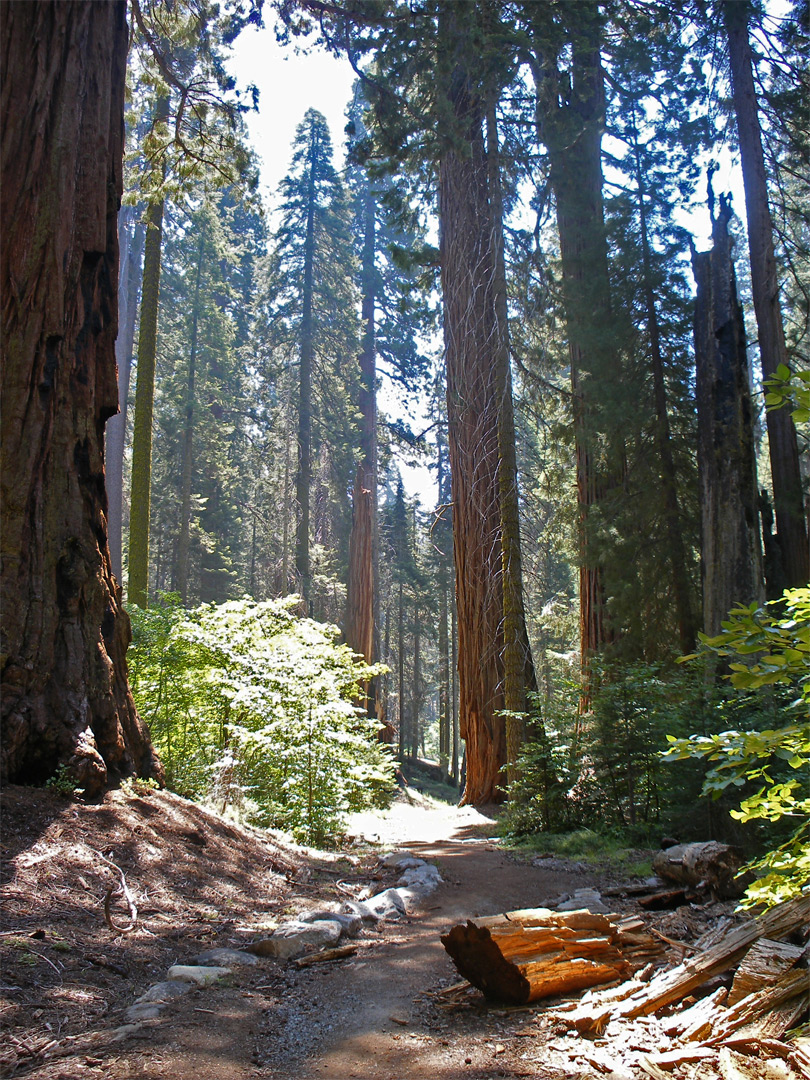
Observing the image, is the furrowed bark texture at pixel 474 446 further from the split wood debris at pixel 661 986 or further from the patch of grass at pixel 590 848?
the split wood debris at pixel 661 986

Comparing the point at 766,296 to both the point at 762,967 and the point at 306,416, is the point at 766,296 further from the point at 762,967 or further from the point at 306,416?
the point at 306,416

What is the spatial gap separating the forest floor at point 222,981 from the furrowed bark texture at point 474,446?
487 centimetres

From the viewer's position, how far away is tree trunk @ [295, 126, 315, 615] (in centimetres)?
2337

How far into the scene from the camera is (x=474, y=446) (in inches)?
419

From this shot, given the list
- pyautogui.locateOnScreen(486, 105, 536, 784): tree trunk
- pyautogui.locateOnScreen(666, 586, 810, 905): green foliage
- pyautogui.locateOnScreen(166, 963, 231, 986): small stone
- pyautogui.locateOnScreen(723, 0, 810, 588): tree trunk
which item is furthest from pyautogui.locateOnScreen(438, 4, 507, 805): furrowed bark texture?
pyautogui.locateOnScreen(666, 586, 810, 905): green foliage

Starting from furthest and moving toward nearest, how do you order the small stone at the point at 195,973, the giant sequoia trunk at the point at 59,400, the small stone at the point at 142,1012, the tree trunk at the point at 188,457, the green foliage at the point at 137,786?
A: the tree trunk at the point at 188,457 → the green foliage at the point at 137,786 → the giant sequoia trunk at the point at 59,400 → the small stone at the point at 195,973 → the small stone at the point at 142,1012

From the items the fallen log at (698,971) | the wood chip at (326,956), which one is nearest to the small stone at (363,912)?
the wood chip at (326,956)

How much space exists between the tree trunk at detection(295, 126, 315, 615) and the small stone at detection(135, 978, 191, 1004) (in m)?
19.7

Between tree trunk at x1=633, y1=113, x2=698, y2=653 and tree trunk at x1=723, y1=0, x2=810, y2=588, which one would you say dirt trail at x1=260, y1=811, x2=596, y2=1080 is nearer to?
tree trunk at x1=633, y1=113, x2=698, y2=653

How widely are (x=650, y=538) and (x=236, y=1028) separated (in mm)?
8722

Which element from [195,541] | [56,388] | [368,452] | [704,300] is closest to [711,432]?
[704,300]

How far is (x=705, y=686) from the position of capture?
18.8 ft

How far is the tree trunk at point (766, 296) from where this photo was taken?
31.7 ft

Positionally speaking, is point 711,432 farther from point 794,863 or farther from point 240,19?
point 240,19
